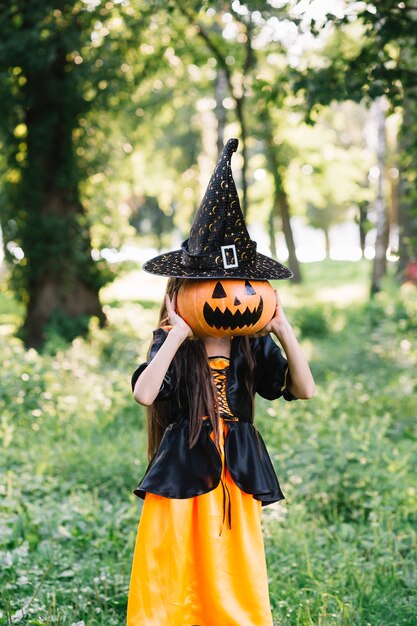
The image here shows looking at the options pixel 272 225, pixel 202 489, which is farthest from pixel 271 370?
pixel 272 225

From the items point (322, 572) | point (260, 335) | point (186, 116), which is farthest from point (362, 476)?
point (186, 116)

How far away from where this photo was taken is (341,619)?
11.4ft

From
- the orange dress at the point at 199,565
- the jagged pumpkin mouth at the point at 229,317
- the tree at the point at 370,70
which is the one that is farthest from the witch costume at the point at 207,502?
the tree at the point at 370,70

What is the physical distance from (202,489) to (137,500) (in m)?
2.38

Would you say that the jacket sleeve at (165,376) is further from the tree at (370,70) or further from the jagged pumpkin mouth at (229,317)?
the tree at (370,70)

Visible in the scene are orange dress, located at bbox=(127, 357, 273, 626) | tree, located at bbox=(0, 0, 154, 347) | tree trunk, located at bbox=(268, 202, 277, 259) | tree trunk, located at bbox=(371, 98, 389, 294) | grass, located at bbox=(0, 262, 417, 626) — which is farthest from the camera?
tree trunk, located at bbox=(268, 202, 277, 259)

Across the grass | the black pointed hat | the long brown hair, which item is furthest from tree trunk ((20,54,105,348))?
the black pointed hat

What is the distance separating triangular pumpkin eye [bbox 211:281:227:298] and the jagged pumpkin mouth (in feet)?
0.16

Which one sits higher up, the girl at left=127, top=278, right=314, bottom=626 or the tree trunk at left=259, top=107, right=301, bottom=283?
the tree trunk at left=259, top=107, right=301, bottom=283

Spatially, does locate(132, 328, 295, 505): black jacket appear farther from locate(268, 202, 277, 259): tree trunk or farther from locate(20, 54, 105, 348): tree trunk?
locate(268, 202, 277, 259): tree trunk

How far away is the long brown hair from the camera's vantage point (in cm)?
302

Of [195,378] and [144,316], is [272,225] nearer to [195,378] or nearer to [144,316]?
[144,316]

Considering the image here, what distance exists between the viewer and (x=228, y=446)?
120 inches

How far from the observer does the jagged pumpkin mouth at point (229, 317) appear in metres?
2.95
